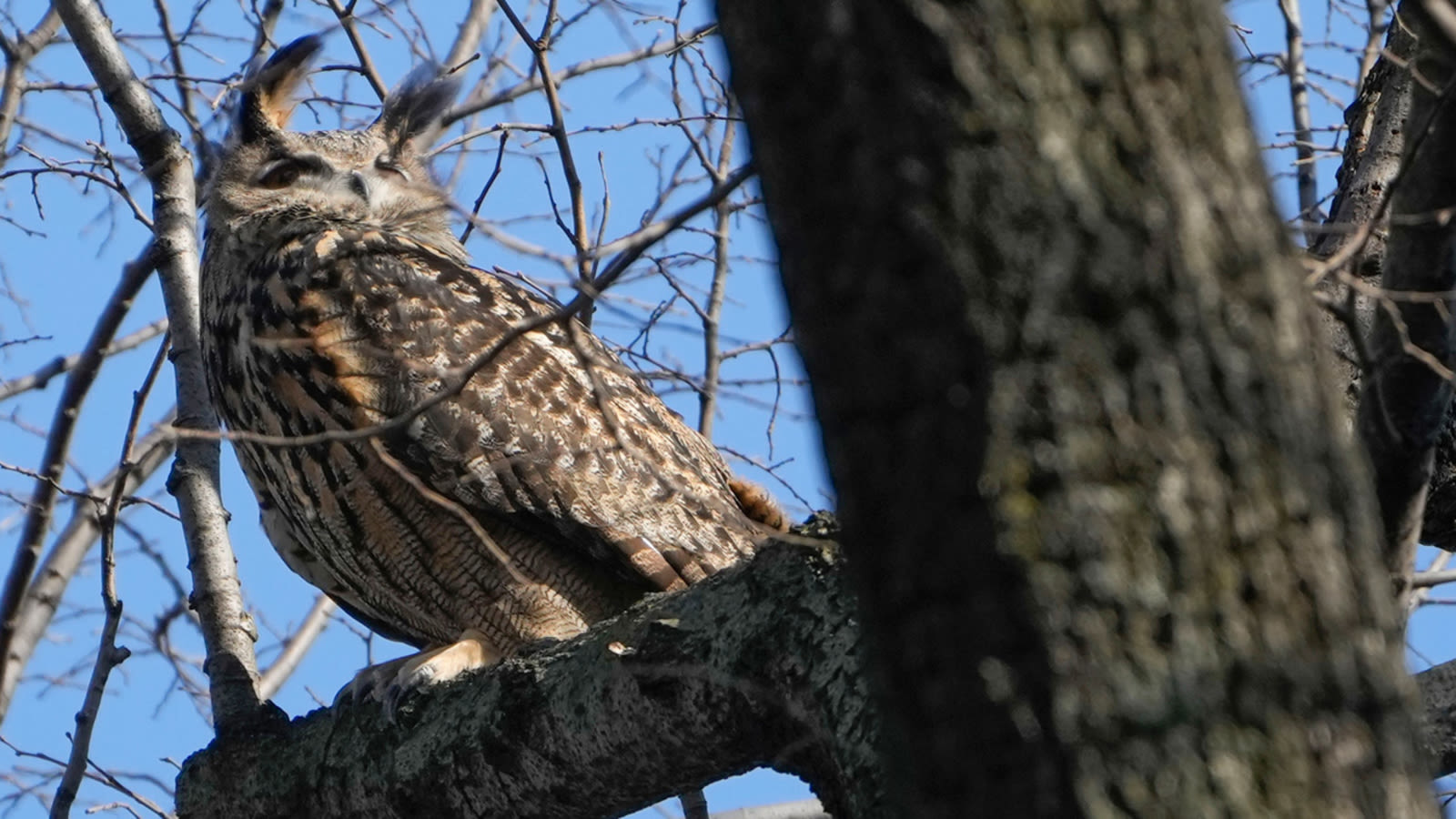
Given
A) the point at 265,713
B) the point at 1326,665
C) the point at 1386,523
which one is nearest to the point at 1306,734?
the point at 1326,665

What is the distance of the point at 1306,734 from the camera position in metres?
1.19

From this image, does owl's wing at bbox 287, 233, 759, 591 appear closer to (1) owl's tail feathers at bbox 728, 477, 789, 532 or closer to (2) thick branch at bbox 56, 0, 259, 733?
(1) owl's tail feathers at bbox 728, 477, 789, 532

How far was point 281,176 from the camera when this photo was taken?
15.4 ft

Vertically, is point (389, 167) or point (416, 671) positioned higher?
point (389, 167)

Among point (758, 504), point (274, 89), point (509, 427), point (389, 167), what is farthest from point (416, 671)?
point (274, 89)

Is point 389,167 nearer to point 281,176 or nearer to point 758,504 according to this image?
point 281,176

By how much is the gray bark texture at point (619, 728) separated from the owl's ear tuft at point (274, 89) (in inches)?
87.8

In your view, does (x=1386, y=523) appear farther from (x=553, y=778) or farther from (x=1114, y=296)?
(x=553, y=778)

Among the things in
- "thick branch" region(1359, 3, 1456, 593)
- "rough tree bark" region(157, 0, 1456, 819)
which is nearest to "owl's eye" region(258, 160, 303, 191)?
"thick branch" region(1359, 3, 1456, 593)

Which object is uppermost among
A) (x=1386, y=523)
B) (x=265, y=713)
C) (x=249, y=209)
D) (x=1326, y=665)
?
(x=249, y=209)

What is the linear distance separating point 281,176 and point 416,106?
0.59 metres

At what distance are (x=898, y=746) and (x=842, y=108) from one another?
1.65 feet

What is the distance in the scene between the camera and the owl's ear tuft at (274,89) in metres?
4.86

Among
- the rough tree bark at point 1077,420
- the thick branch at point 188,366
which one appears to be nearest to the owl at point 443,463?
the thick branch at point 188,366
